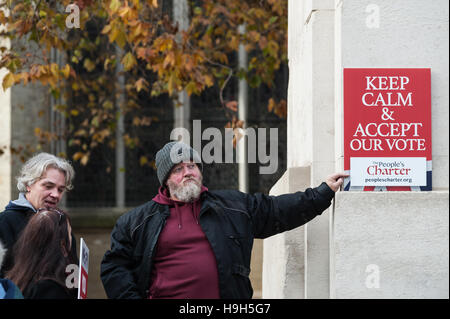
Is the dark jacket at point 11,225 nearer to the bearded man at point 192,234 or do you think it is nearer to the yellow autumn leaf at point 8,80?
the bearded man at point 192,234

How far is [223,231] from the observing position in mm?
4488

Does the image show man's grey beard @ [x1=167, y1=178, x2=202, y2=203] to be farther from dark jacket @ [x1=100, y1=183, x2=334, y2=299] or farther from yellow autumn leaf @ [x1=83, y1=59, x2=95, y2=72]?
yellow autumn leaf @ [x1=83, y1=59, x2=95, y2=72]

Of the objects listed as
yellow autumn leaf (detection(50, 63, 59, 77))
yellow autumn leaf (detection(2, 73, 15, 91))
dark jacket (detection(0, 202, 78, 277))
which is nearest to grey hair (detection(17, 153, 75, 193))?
dark jacket (detection(0, 202, 78, 277))

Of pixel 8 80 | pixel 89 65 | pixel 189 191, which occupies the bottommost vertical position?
pixel 189 191

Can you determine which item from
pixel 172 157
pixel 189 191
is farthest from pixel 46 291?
pixel 172 157

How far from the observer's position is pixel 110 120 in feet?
36.2

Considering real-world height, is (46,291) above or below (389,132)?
below

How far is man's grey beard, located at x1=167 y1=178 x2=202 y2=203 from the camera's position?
4555 millimetres

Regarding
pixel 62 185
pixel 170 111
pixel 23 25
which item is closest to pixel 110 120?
pixel 170 111

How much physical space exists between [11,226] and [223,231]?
3.62 feet

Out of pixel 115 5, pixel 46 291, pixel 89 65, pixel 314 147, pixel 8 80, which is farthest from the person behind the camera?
pixel 89 65

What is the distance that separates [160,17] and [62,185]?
4.69 metres

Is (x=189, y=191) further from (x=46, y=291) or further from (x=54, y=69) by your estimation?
(x=54, y=69)

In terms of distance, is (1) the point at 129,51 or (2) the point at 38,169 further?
(1) the point at 129,51
